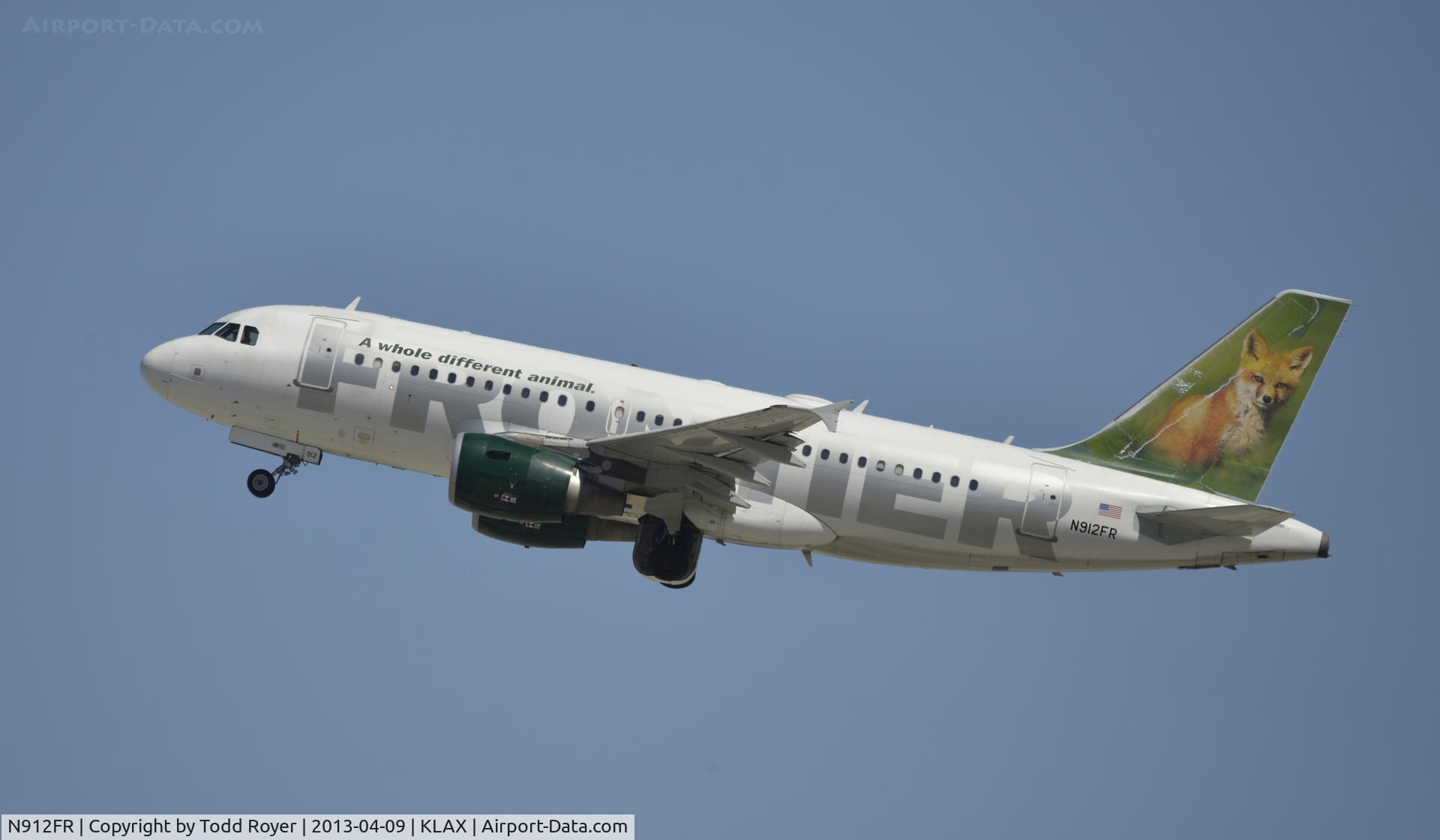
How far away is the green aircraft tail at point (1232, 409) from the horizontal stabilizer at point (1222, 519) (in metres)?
1.93

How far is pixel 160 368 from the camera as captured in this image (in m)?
38.4

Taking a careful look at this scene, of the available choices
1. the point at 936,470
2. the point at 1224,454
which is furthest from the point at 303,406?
the point at 1224,454

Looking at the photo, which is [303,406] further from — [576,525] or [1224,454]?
[1224,454]

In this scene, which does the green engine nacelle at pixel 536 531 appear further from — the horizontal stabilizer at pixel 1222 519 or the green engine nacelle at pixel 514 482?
the horizontal stabilizer at pixel 1222 519

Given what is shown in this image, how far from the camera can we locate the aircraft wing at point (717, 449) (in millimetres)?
33469

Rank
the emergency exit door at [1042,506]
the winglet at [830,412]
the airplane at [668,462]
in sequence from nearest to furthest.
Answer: the winglet at [830,412] < the airplane at [668,462] < the emergency exit door at [1042,506]

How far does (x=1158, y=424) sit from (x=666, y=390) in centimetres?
1300

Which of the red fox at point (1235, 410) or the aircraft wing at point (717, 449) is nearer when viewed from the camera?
the aircraft wing at point (717, 449)

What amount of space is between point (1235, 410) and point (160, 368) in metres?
27.6

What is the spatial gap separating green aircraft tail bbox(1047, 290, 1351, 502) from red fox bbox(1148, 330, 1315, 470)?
2 cm

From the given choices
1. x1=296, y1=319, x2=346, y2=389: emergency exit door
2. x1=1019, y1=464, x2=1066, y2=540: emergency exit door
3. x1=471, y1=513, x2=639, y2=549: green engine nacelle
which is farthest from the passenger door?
x1=1019, y1=464, x2=1066, y2=540: emergency exit door

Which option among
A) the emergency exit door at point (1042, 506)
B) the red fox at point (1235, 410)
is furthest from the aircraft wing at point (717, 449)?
the red fox at point (1235, 410)

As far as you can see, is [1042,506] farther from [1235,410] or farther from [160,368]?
[160,368]

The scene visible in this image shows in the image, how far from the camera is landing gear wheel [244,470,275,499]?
127ft
